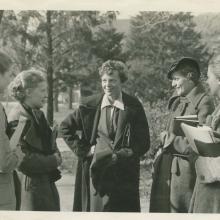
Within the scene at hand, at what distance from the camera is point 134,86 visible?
119 inches

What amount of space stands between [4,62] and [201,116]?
1400mm

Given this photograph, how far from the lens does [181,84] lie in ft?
9.76

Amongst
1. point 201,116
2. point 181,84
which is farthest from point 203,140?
point 181,84

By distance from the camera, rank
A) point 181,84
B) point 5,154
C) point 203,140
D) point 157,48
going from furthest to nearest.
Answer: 1. point 157,48
2. point 181,84
3. point 203,140
4. point 5,154

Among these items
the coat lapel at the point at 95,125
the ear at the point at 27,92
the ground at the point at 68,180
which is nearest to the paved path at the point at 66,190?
the ground at the point at 68,180

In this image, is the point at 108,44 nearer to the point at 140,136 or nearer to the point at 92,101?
the point at 92,101

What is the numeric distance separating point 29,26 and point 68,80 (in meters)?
0.50

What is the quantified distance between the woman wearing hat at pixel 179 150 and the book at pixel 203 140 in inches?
2.2

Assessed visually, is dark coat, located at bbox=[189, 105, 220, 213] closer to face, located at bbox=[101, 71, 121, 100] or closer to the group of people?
the group of people

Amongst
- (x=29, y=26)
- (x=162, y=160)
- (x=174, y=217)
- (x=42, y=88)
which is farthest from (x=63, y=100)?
(x=174, y=217)

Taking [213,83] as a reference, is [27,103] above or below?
below

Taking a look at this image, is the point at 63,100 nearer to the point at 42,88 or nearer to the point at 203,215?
the point at 42,88

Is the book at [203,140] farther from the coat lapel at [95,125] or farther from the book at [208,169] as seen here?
the coat lapel at [95,125]

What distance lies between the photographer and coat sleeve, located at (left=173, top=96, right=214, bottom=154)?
289 centimetres
